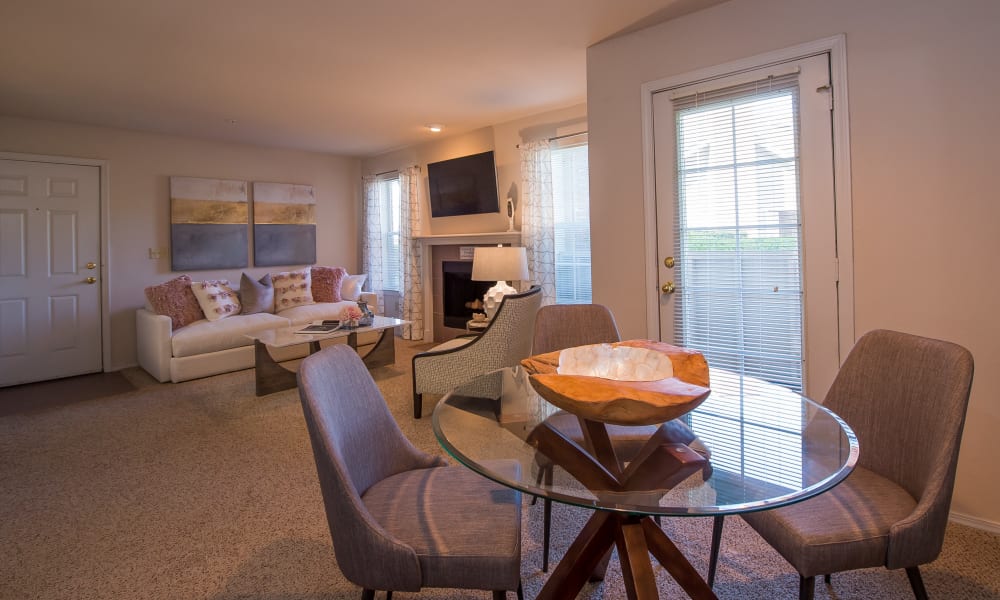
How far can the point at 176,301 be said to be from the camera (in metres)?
4.59

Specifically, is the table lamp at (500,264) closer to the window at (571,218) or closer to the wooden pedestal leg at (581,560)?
the window at (571,218)

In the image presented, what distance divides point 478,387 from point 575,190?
9.80 feet

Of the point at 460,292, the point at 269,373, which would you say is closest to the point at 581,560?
the point at 269,373

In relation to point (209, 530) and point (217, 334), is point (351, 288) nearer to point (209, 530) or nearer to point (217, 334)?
point (217, 334)

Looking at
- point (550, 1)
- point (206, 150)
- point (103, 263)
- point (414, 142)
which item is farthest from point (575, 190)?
point (103, 263)

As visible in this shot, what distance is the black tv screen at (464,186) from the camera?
4.92 metres

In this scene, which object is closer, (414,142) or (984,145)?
(984,145)

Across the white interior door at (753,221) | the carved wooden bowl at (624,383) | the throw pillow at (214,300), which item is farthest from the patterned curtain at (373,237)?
the carved wooden bowl at (624,383)

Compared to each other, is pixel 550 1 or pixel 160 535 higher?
pixel 550 1

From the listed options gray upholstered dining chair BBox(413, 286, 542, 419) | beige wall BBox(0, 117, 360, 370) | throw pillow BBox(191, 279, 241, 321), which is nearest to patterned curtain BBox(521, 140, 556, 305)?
gray upholstered dining chair BBox(413, 286, 542, 419)

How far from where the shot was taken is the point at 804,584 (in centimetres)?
114

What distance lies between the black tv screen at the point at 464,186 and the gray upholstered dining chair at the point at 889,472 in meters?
3.86

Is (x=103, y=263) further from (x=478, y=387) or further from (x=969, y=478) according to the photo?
(x=969, y=478)

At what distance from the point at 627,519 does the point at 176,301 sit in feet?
16.2
